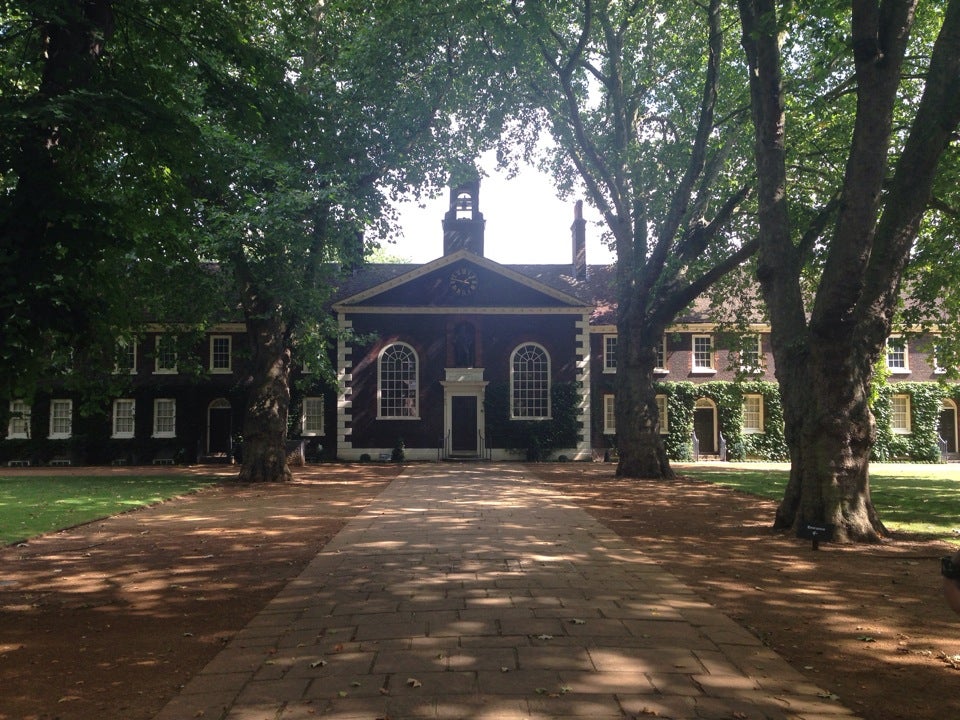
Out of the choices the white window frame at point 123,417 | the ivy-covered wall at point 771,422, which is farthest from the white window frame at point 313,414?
the ivy-covered wall at point 771,422

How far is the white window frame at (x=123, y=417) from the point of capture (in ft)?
104

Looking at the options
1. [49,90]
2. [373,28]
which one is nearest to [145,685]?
[49,90]

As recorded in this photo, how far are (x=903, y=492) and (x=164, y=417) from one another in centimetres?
2756

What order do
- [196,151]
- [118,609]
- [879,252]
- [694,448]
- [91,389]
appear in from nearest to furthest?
[118,609]
[196,151]
[91,389]
[879,252]
[694,448]

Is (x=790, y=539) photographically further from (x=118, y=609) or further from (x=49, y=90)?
(x=49, y=90)

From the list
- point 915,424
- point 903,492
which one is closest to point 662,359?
point 915,424

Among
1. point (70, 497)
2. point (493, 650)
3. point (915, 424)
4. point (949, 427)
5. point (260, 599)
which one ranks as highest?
point (915, 424)

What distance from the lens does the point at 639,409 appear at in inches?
835

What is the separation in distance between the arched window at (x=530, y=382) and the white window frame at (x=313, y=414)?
27.0 feet

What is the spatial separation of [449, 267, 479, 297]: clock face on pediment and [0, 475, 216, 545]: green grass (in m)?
13.3

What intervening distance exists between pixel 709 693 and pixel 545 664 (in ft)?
3.23

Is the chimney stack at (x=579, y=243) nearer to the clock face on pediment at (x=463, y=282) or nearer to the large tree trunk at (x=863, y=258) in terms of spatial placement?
the clock face on pediment at (x=463, y=282)

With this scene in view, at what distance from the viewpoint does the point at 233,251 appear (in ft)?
57.2

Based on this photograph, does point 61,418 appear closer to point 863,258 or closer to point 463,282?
point 463,282
